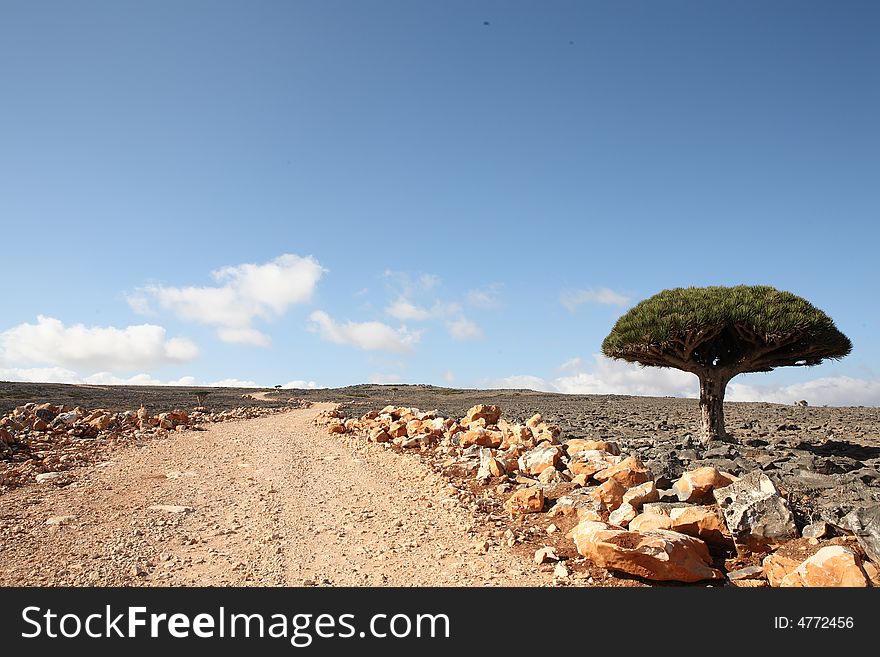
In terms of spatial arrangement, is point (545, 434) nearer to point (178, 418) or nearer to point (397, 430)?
point (397, 430)

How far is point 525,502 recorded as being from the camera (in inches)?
368

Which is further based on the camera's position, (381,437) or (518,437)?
(381,437)

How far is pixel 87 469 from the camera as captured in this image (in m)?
13.2

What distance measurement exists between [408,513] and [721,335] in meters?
13.8

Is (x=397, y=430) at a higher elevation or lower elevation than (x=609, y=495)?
higher

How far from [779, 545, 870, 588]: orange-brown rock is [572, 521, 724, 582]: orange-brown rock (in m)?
0.87

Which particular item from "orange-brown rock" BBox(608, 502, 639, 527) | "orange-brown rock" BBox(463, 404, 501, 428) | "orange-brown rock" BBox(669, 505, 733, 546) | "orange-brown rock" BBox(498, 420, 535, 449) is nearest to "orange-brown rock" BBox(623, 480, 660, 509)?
"orange-brown rock" BBox(608, 502, 639, 527)

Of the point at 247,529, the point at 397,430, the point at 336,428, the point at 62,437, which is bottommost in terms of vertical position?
the point at 247,529

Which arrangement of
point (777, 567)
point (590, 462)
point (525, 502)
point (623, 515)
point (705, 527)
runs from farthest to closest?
point (590, 462)
point (525, 502)
point (623, 515)
point (705, 527)
point (777, 567)

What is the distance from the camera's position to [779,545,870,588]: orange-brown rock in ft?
18.0

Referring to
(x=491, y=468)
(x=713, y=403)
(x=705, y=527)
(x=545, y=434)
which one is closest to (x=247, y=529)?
(x=491, y=468)

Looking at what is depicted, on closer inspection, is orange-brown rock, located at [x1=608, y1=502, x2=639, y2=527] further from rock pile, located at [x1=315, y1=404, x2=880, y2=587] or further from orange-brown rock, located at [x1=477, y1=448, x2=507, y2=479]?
orange-brown rock, located at [x1=477, y1=448, x2=507, y2=479]

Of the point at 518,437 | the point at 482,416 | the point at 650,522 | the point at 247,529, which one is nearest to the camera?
the point at 650,522

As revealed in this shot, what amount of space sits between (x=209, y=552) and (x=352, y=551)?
200 cm
